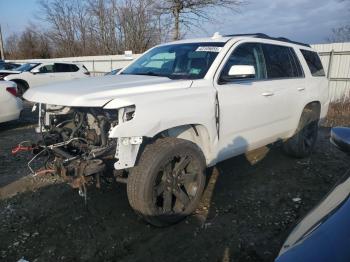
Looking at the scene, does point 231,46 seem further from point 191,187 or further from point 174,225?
→ point 174,225

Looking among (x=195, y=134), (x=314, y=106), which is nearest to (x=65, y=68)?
A: (x=314, y=106)

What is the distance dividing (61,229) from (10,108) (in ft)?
17.6

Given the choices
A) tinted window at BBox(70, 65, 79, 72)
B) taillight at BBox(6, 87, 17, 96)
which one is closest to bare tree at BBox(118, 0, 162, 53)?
tinted window at BBox(70, 65, 79, 72)

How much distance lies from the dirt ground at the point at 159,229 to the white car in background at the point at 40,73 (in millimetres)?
10451

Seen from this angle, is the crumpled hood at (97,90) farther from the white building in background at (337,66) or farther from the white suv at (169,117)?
the white building in background at (337,66)

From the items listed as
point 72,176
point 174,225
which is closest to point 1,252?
point 72,176

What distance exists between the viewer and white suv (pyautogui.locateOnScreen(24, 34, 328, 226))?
326cm

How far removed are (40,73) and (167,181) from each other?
44.9 feet

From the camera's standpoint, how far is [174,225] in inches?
147

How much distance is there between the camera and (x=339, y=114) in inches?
386

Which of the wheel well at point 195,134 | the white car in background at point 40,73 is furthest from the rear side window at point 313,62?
the white car in background at point 40,73

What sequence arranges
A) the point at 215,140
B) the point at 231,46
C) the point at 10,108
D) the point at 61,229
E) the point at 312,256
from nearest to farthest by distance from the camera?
the point at 312,256 → the point at 61,229 → the point at 215,140 → the point at 231,46 → the point at 10,108

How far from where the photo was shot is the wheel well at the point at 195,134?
3865 mm

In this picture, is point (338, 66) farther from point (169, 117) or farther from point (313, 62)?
point (169, 117)
